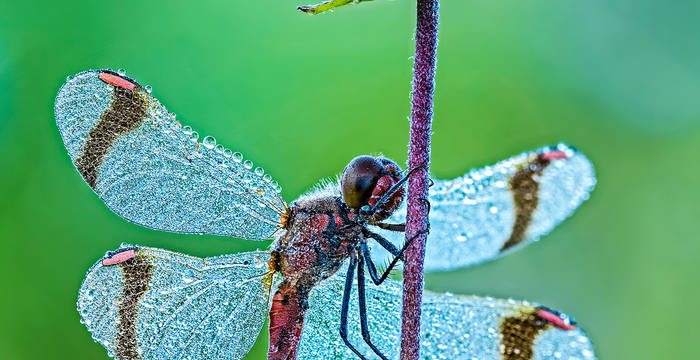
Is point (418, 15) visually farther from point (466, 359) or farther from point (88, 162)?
point (466, 359)

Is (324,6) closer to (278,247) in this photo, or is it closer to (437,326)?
(278,247)

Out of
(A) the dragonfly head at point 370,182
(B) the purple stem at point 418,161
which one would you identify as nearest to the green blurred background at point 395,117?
(A) the dragonfly head at point 370,182

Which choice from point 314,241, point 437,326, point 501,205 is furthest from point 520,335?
point 314,241

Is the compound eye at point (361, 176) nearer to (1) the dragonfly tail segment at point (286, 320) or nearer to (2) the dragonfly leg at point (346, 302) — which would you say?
(2) the dragonfly leg at point (346, 302)

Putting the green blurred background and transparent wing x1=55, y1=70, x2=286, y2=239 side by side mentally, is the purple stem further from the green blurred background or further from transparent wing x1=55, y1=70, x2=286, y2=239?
the green blurred background

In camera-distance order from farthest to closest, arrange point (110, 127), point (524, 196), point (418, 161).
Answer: point (524, 196), point (110, 127), point (418, 161)

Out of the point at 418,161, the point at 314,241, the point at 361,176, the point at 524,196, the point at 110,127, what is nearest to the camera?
the point at 418,161
